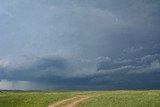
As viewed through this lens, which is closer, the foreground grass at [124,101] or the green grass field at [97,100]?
the foreground grass at [124,101]

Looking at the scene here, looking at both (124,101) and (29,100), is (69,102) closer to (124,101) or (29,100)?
(29,100)

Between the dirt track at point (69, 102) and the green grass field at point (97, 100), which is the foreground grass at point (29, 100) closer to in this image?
the green grass field at point (97, 100)

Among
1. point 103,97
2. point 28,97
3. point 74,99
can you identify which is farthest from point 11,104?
point 103,97

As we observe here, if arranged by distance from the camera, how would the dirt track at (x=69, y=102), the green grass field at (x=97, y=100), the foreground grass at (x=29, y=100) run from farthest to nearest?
the foreground grass at (x=29, y=100), the dirt track at (x=69, y=102), the green grass field at (x=97, y=100)

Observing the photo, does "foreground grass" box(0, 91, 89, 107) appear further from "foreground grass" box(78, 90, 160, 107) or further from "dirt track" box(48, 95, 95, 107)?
"foreground grass" box(78, 90, 160, 107)

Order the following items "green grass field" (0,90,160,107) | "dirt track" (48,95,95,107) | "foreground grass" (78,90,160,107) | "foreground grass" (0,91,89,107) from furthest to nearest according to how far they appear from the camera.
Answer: "foreground grass" (0,91,89,107), "dirt track" (48,95,95,107), "green grass field" (0,90,160,107), "foreground grass" (78,90,160,107)

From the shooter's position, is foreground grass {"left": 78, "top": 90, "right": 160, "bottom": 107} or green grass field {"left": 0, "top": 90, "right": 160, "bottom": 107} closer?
foreground grass {"left": 78, "top": 90, "right": 160, "bottom": 107}

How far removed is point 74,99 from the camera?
63312mm

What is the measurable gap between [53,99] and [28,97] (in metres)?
5.96

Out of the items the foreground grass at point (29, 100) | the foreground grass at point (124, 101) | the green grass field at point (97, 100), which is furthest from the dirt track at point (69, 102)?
the foreground grass at point (29, 100)

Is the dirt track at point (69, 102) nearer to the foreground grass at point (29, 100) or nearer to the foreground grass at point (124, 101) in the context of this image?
the foreground grass at point (124, 101)

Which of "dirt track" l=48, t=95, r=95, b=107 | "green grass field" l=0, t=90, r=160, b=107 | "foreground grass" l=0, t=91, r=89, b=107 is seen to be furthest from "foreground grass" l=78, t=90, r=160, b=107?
"foreground grass" l=0, t=91, r=89, b=107

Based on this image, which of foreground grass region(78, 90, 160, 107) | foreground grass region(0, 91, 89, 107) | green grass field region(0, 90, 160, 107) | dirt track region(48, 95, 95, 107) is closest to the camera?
foreground grass region(78, 90, 160, 107)

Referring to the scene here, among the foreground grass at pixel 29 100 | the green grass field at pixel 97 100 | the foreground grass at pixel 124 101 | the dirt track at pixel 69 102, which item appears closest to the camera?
the foreground grass at pixel 124 101
